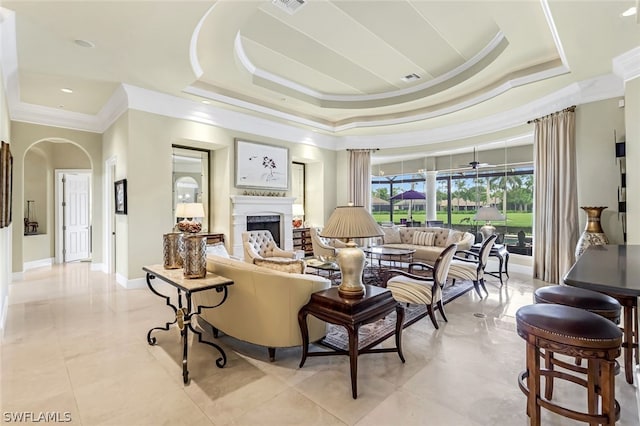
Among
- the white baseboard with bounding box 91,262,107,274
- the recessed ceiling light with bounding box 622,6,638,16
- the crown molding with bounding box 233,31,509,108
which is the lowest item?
the white baseboard with bounding box 91,262,107,274

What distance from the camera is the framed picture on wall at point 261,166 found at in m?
6.64

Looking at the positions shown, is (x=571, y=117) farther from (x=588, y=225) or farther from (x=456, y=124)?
(x=456, y=124)

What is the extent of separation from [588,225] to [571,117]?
71.8 inches

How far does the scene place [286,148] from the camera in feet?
24.7

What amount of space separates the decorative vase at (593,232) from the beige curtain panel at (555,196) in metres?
0.49

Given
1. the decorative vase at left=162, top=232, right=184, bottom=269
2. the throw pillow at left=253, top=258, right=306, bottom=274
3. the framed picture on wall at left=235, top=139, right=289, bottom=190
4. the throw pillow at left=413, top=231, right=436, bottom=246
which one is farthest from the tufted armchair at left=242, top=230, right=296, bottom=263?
the throw pillow at left=413, top=231, right=436, bottom=246

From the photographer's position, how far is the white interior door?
7.60 m

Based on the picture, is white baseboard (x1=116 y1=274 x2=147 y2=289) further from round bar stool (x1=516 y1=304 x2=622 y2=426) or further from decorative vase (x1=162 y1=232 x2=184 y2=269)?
round bar stool (x1=516 y1=304 x2=622 y2=426)

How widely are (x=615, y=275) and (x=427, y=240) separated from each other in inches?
216

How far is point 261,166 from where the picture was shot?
698 centimetres

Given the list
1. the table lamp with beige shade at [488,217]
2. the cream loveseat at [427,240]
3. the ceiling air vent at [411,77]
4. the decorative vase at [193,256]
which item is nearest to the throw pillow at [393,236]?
the cream loveseat at [427,240]

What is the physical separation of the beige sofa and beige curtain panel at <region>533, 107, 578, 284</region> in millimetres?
4628

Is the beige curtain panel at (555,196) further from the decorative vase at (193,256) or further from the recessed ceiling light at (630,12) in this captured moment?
the decorative vase at (193,256)

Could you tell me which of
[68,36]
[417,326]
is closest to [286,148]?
[68,36]
